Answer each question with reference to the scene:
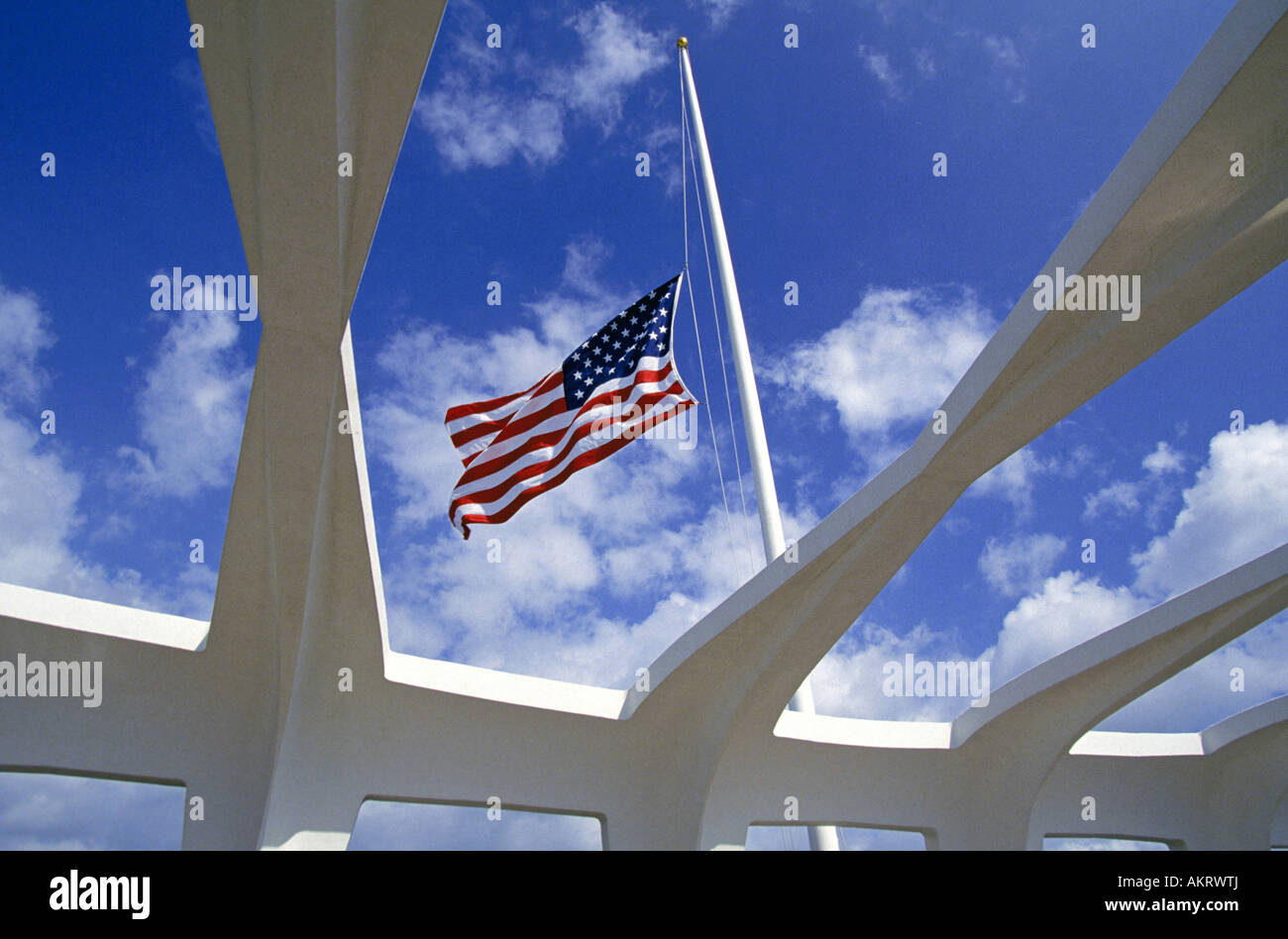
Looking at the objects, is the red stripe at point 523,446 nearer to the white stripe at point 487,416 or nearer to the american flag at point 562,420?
the american flag at point 562,420

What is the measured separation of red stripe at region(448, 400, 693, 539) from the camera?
400 inches

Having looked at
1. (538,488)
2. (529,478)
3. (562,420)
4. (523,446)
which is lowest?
(538,488)

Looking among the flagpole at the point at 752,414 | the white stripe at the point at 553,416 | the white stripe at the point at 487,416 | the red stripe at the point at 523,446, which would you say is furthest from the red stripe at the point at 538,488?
the flagpole at the point at 752,414

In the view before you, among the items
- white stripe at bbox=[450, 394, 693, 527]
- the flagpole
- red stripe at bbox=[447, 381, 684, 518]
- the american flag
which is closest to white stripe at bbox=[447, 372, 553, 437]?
the american flag

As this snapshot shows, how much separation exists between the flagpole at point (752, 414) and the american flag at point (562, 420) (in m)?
2.34

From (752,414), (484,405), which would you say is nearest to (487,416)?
(484,405)

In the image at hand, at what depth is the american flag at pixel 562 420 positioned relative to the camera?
10.3 m

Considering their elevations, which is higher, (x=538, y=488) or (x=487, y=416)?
(x=487, y=416)

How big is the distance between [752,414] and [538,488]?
3.94 metres

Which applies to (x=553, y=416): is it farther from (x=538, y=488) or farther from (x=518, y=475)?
(x=538, y=488)

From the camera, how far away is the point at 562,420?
34.7 ft

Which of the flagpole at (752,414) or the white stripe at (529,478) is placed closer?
the white stripe at (529,478)
